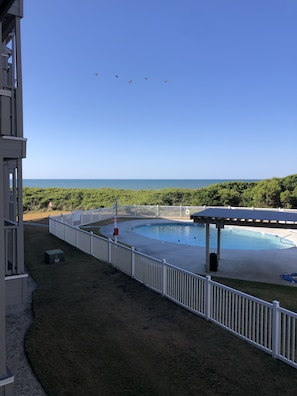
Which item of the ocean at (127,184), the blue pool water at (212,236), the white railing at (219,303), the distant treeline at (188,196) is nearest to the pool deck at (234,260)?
the blue pool water at (212,236)

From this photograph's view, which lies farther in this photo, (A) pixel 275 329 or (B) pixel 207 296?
(B) pixel 207 296

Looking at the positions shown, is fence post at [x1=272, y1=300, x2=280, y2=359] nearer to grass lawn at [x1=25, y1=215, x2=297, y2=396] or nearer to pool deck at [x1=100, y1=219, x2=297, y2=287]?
grass lawn at [x1=25, y1=215, x2=297, y2=396]

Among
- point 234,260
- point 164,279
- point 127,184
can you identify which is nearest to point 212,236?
point 234,260

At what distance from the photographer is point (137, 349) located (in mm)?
5430

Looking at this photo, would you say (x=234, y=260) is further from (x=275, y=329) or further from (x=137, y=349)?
(x=137, y=349)

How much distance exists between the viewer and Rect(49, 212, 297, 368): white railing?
5.09 meters

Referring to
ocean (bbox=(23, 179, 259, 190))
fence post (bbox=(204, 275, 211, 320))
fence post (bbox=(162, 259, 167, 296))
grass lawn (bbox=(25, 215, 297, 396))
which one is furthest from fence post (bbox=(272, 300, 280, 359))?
ocean (bbox=(23, 179, 259, 190))

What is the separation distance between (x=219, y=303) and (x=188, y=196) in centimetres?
2458

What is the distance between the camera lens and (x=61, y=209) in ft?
101

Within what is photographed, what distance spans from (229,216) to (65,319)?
21.5ft

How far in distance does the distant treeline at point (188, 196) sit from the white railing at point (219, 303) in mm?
19280

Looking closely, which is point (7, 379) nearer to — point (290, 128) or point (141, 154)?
point (290, 128)

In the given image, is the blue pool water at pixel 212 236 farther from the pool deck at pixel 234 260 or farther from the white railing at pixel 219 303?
the white railing at pixel 219 303

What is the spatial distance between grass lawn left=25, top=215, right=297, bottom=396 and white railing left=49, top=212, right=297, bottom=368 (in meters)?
0.20
